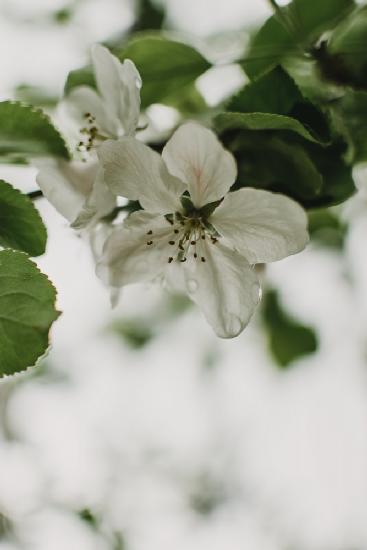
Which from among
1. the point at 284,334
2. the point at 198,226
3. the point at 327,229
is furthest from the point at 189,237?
the point at 284,334

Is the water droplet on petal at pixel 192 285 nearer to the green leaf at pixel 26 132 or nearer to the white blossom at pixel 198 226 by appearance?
the white blossom at pixel 198 226

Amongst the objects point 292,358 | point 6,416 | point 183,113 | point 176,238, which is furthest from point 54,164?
point 6,416

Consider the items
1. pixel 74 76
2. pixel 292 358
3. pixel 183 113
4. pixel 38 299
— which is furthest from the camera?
pixel 292 358

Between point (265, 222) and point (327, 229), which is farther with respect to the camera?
point (327, 229)

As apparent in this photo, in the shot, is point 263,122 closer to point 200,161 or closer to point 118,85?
point 200,161

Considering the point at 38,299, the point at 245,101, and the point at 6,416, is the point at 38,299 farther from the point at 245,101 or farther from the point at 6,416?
the point at 6,416

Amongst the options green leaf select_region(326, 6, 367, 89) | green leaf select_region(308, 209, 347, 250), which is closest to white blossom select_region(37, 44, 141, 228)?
green leaf select_region(326, 6, 367, 89)
